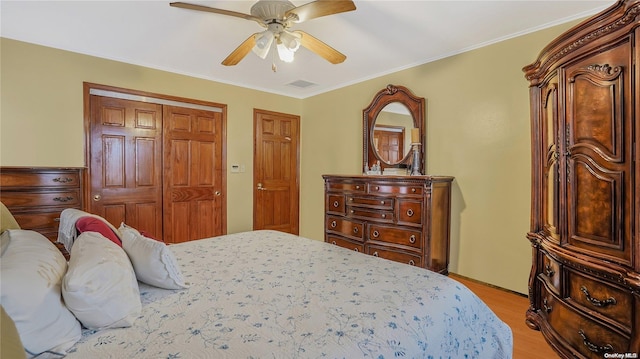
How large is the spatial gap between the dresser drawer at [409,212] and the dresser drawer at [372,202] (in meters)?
0.12

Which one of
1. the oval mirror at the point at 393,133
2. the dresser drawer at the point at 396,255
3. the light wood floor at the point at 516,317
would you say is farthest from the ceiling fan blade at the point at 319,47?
the light wood floor at the point at 516,317

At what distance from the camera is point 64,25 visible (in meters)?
2.64

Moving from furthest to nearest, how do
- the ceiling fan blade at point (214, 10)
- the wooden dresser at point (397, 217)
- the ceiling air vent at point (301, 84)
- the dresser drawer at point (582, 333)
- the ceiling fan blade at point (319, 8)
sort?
the ceiling air vent at point (301, 84)
the wooden dresser at point (397, 217)
the ceiling fan blade at point (214, 10)
the ceiling fan blade at point (319, 8)
the dresser drawer at point (582, 333)

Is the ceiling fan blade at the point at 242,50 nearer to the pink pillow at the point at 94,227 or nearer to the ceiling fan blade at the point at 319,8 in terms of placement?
the ceiling fan blade at the point at 319,8

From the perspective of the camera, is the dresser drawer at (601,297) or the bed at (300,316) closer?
the bed at (300,316)

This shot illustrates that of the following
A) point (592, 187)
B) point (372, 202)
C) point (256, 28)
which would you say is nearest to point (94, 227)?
point (256, 28)

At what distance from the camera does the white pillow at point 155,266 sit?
1340mm

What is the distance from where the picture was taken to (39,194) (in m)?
2.58

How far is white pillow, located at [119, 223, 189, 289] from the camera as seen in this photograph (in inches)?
52.7

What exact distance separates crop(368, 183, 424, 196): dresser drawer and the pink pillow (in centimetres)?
241

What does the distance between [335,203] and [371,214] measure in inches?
22.0

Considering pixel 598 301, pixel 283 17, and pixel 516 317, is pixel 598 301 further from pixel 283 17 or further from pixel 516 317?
pixel 283 17

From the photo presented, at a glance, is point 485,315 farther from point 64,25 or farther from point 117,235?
point 64,25

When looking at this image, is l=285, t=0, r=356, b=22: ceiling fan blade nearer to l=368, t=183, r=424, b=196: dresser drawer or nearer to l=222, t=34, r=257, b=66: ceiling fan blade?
l=222, t=34, r=257, b=66: ceiling fan blade
